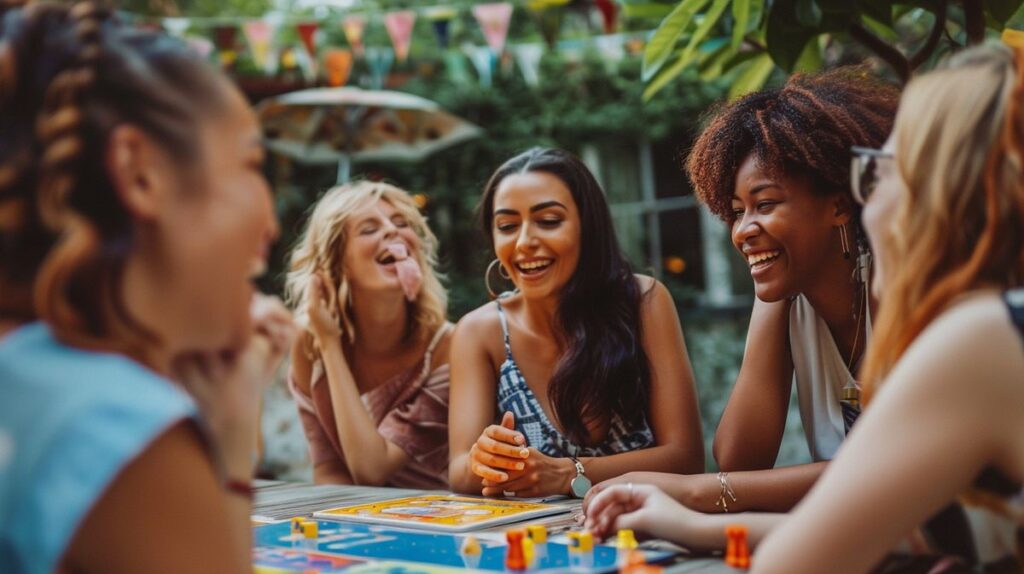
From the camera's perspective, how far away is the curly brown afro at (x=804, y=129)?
246cm

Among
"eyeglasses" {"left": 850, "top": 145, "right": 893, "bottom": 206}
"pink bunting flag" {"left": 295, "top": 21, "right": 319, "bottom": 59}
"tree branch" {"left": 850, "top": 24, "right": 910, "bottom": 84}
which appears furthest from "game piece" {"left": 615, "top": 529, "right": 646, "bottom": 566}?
"pink bunting flag" {"left": 295, "top": 21, "right": 319, "bottom": 59}

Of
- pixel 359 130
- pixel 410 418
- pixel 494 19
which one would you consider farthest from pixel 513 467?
pixel 359 130

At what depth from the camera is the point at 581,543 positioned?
1.69m

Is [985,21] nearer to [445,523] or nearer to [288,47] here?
[445,523]

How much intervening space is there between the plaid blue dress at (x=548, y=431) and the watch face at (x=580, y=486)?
1.26 feet

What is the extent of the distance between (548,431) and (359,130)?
215 inches

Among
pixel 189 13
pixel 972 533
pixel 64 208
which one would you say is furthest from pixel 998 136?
pixel 189 13

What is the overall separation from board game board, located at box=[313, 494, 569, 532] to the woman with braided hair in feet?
2.92

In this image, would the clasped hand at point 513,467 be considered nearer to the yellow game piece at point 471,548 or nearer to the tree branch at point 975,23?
the yellow game piece at point 471,548

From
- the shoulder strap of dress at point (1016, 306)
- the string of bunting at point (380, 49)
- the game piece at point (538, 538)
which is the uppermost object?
the string of bunting at point (380, 49)

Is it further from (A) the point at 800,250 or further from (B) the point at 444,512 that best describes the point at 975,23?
(B) the point at 444,512

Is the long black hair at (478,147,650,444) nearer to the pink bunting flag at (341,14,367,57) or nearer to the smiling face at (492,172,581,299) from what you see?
the smiling face at (492,172,581,299)

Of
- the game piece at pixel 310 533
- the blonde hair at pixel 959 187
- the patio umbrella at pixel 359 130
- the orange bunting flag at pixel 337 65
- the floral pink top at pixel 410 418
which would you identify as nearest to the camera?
the blonde hair at pixel 959 187

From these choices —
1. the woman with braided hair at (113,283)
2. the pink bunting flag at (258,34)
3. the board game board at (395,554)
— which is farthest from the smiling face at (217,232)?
the pink bunting flag at (258,34)
